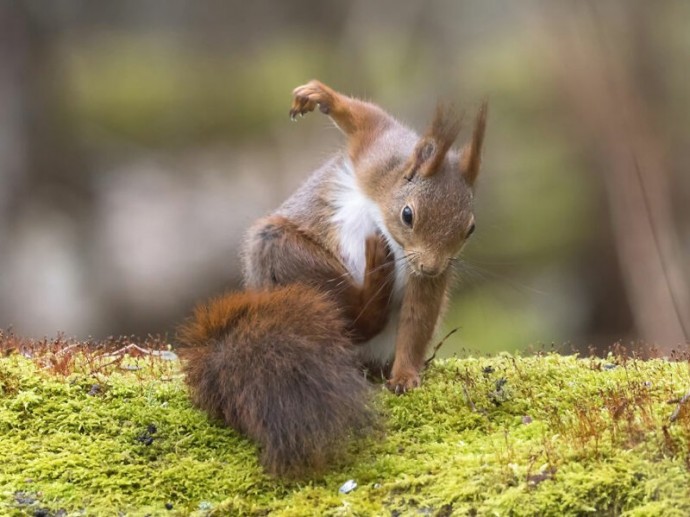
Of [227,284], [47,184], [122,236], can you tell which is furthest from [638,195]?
[47,184]

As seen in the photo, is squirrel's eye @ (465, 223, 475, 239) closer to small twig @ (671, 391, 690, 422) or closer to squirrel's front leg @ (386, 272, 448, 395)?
squirrel's front leg @ (386, 272, 448, 395)

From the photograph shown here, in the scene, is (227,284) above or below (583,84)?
below

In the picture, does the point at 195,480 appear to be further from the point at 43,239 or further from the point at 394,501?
the point at 43,239

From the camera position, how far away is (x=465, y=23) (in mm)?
6371

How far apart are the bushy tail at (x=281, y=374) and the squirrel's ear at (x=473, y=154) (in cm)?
65

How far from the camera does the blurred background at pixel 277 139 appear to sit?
5781 millimetres

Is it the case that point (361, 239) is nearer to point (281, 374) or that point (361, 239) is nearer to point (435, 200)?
point (435, 200)

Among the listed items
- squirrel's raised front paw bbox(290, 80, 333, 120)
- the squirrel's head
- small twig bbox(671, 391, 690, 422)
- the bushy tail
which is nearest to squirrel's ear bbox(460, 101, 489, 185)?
the squirrel's head

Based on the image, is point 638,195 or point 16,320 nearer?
point 638,195

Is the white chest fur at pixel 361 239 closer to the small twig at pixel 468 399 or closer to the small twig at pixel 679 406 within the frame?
the small twig at pixel 468 399

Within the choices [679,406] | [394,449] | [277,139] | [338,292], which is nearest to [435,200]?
[338,292]

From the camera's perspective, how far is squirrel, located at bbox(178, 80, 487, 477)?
2.28 meters

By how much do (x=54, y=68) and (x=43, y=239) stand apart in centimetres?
130

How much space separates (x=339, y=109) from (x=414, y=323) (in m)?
0.84
